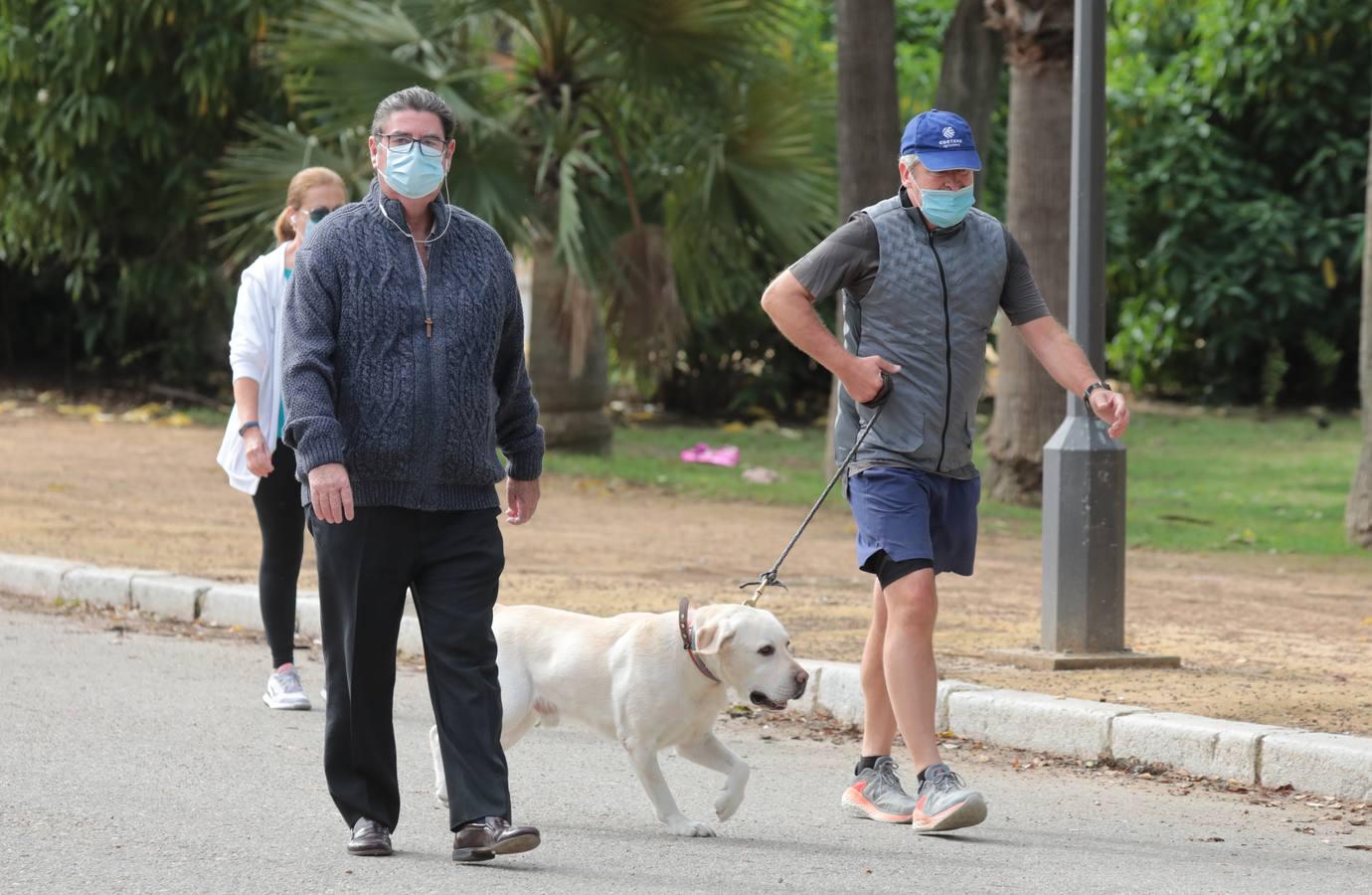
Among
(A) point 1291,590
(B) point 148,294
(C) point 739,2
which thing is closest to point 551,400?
(C) point 739,2

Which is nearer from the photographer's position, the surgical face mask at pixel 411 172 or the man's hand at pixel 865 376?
the surgical face mask at pixel 411 172

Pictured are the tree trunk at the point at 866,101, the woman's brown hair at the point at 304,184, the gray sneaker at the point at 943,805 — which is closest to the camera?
the gray sneaker at the point at 943,805

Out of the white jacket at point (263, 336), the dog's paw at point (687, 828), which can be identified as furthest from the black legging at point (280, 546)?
the dog's paw at point (687, 828)

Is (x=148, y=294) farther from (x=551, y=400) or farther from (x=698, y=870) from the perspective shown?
(x=698, y=870)

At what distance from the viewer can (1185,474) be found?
1694 centimetres

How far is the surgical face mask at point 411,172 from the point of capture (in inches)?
184

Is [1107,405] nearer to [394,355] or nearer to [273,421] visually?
[394,355]

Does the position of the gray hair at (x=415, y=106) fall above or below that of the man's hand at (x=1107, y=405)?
above

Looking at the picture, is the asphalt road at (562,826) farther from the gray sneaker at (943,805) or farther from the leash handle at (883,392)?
the leash handle at (883,392)

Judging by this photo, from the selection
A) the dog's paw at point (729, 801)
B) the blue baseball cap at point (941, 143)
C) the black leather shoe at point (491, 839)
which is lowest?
the dog's paw at point (729, 801)

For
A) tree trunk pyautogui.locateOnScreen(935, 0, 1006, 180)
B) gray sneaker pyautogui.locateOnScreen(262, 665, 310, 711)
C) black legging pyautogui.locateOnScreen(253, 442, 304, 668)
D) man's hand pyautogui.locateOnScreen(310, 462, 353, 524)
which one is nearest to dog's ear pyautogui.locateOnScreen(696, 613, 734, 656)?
man's hand pyautogui.locateOnScreen(310, 462, 353, 524)

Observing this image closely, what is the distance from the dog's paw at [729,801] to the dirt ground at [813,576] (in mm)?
2142

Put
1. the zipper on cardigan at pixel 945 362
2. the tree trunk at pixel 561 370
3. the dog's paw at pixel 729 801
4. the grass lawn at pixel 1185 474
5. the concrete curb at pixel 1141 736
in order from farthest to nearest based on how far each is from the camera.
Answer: the tree trunk at pixel 561 370
the grass lawn at pixel 1185 474
the concrete curb at pixel 1141 736
the zipper on cardigan at pixel 945 362
the dog's paw at pixel 729 801

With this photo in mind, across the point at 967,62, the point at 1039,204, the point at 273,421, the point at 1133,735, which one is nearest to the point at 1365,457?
the point at 1039,204
